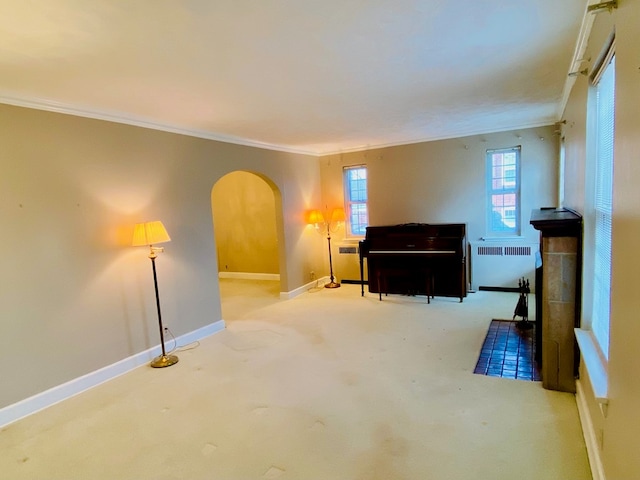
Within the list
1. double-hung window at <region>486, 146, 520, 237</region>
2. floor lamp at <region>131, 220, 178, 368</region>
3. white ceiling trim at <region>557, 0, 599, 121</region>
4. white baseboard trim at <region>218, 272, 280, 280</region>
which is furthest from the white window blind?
white baseboard trim at <region>218, 272, 280, 280</region>

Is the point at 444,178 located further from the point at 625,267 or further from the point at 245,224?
the point at 625,267

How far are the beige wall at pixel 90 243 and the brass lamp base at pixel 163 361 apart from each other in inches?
7.5

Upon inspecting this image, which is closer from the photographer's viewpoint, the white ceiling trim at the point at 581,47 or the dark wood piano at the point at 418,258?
the white ceiling trim at the point at 581,47

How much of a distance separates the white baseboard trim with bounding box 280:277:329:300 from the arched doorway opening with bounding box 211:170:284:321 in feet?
2.24

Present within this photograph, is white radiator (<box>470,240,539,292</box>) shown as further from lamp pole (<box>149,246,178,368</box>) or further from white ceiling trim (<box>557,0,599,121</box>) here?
lamp pole (<box>149,246,178,368</box>)

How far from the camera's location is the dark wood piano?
5.14 metres

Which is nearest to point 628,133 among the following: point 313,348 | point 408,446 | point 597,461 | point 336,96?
point 597,461

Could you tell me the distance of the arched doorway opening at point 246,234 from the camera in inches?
285

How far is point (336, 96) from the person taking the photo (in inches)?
126

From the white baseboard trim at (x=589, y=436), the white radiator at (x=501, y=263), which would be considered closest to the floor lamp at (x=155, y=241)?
the white baseboard trim at (x=589, y=436)

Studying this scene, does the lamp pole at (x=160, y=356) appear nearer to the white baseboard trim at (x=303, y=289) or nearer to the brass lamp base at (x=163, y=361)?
the brass lamp base at (x=163, y=361)

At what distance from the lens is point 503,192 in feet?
18.0

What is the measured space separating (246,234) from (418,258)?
3.71m

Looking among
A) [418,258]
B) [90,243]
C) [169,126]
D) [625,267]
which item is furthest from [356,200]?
[625,267]
